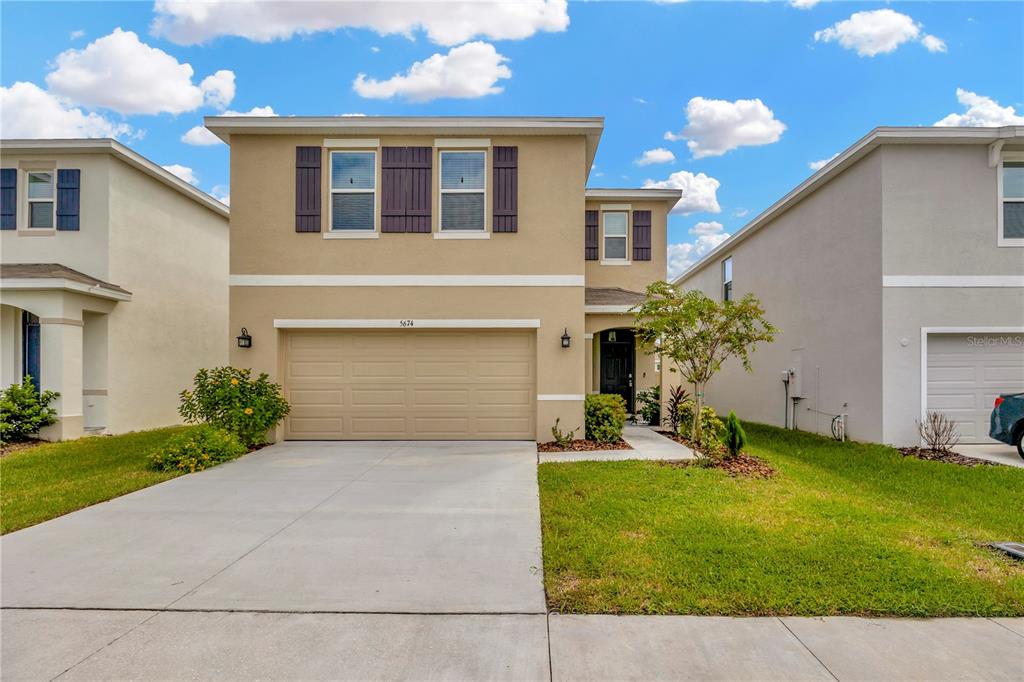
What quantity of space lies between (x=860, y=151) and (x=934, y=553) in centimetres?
830

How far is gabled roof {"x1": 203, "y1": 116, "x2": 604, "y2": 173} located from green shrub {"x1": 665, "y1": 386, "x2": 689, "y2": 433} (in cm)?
596

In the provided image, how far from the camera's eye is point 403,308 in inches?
394

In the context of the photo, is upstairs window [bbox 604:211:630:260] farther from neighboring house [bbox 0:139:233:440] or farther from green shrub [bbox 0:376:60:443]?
green shrub [bbox 0:376:60:443]

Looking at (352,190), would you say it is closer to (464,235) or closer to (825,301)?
(464,235)

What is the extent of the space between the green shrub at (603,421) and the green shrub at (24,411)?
33.7 feet

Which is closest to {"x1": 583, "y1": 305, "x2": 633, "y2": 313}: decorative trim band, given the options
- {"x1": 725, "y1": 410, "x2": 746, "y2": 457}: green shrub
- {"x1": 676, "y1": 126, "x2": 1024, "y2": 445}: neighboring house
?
{"x1": 725, "y1": 410, "x2": 746, "y2": 457}: green shrub

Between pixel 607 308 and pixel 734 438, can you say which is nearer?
pixel 734 438

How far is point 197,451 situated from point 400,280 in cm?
429

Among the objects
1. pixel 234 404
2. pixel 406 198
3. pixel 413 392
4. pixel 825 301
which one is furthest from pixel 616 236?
pixel 234 404

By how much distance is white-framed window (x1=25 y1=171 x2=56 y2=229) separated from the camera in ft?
38.5

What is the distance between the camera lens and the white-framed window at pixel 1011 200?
383 inches

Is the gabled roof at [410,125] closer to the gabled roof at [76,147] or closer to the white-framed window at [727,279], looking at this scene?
the gabled roof at [76,147]

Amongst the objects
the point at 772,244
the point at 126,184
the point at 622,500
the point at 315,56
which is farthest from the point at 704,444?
the point at 126,184

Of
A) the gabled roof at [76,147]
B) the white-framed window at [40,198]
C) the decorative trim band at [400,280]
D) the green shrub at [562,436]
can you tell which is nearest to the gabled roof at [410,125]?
the decorative trim band at [400,280]
